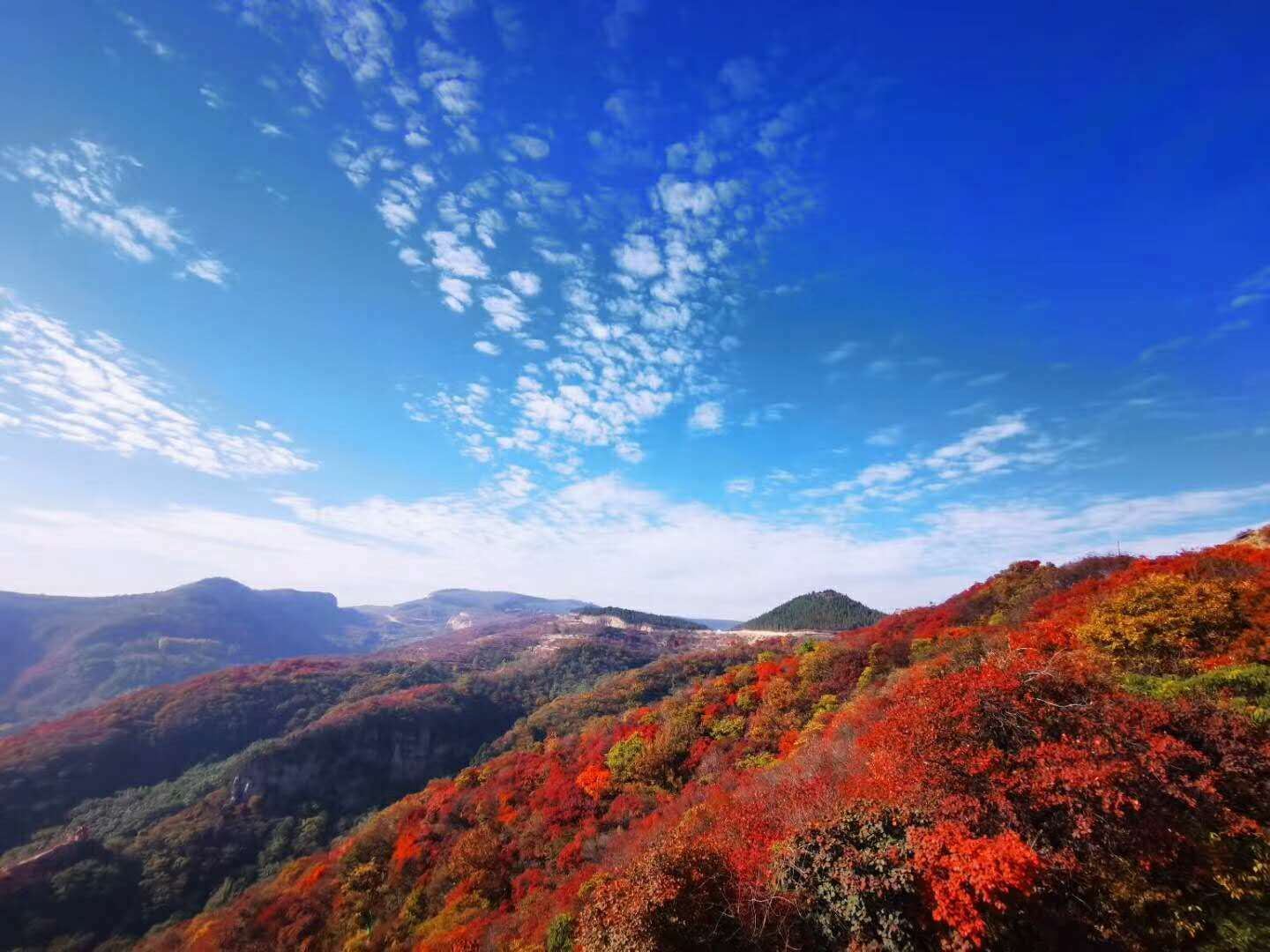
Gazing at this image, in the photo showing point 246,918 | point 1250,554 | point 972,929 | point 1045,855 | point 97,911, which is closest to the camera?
point 972,929

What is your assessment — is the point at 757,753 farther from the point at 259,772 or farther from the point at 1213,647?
the point at 259,772

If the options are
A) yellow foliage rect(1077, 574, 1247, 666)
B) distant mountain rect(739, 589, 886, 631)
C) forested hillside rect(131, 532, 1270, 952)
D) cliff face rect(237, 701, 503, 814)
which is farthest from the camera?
distant mountain rect(739, 589, 886, 631)

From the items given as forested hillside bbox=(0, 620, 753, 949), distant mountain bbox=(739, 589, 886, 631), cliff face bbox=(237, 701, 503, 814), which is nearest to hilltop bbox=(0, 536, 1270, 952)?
forested hillside bbox=(0, 620, 753, 949)

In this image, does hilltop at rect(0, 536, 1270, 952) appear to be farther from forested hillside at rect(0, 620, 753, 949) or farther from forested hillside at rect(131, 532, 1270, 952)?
forested hillside at rect(0, 620, 753, 949)

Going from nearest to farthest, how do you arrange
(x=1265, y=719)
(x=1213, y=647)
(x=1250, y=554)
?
1. (x=1265, y=719)
2. (x=1213, y=647)
3. (x=1250, y=554)

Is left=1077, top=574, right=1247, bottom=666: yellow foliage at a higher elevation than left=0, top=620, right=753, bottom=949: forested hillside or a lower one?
higher

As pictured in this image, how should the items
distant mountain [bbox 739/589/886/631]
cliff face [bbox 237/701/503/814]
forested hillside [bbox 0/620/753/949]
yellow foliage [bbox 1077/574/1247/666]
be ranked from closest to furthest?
yellow foliage [bbox 1077/574/1247/666] < forested hillside [bbox 0/620/753/949] < cliff face [bbox 237/701/503/814] < distant mountain [bbox 739/589/886/631]

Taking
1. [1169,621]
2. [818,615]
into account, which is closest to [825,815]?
[1169,621]

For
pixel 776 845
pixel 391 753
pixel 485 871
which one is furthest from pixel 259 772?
pixel 776 845

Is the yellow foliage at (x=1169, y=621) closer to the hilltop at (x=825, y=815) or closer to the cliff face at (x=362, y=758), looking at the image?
the hilltop at (x=825, y=815)
